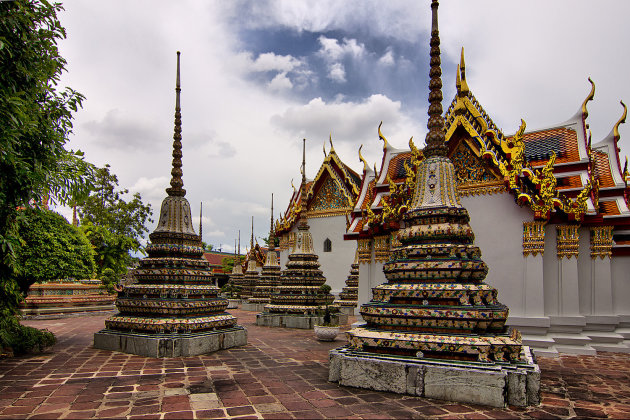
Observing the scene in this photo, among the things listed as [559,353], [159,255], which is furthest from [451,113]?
[159,255]

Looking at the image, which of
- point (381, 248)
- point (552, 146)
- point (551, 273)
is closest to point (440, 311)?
point (551, 273)

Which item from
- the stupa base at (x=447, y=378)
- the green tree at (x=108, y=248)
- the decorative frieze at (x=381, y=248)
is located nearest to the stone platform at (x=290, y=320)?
the decorative frieze at (x=381, y=248)

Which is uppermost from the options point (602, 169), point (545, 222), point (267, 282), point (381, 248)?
point (602, 169)

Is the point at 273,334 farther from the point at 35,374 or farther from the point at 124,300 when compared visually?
the point at 35,374

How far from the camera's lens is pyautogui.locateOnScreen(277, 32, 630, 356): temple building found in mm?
9492

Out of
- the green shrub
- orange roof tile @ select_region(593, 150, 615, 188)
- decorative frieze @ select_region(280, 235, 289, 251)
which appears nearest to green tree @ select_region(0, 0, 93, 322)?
the green shrub

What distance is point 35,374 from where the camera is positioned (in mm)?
6188

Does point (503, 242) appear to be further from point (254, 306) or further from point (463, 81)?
point (254, 306)

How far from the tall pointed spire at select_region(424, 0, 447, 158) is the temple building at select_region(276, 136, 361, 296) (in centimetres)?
1639

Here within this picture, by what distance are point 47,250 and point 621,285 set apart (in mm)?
14127

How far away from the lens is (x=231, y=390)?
5367mm

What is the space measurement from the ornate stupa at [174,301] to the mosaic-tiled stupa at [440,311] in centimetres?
351

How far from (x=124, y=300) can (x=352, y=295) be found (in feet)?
39.9

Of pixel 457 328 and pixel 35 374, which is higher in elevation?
pixel 457 328
